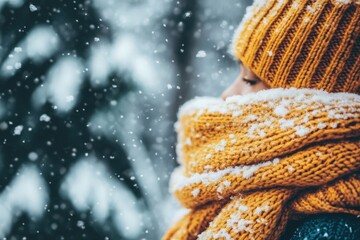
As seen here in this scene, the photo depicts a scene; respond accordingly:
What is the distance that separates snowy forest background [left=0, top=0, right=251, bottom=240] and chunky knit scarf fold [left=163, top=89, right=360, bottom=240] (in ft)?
5.44

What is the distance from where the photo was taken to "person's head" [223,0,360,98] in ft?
3.51

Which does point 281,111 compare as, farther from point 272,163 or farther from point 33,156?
point 33,156

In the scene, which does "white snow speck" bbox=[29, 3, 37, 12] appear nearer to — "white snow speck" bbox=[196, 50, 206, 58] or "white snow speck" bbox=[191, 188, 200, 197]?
"white snow speck" bbox=[196, 50, 206, 58]

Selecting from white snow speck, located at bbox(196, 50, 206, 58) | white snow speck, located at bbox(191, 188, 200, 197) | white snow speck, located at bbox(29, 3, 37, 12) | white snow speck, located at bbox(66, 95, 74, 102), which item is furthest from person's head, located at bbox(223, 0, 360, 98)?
white snow speck, located at bbox(196, 50, 206, 58)

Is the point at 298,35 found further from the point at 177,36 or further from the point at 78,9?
the point at 177,36

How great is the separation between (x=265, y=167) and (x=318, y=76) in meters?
0.29

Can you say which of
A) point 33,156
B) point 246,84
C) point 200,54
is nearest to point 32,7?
point 33,156

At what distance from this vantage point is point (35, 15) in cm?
241

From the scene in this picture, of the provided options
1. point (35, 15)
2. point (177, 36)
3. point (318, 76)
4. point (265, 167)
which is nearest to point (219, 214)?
point (265, 167)

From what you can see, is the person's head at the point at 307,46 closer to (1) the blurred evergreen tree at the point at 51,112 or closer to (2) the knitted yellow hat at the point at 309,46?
(2) the knitted yellow hat at the point at 309,46

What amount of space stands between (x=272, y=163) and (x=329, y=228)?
0.20 meters

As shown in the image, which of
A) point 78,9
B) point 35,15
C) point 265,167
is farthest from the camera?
point 78,9

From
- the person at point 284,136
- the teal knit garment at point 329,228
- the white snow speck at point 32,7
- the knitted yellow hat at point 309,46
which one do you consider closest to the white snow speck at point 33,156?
the white snow speck at point 32,7

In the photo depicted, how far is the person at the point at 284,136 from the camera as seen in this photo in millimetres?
964
